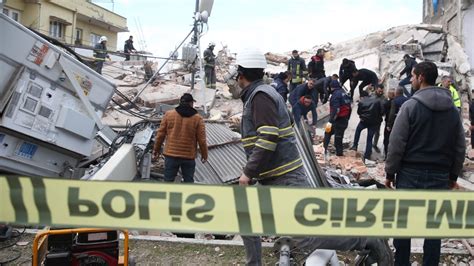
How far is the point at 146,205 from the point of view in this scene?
232cm

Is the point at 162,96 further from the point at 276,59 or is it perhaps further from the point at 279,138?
the point at 276,59

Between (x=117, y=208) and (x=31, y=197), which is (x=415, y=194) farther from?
(x=31, y=197)

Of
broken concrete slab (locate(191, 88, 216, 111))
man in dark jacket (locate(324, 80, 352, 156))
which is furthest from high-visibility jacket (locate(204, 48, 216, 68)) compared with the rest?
man in dark jacket (locate(324, 80, 352, 156))

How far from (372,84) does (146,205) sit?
10.5 meters

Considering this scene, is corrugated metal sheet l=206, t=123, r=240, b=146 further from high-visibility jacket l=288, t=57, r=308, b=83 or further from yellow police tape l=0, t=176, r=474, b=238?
yellow police tape l=0, t=176, r=474, b=238

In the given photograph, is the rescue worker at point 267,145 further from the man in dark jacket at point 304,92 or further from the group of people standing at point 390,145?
the man in dark jacket at point 304,92

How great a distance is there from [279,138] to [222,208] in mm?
1111

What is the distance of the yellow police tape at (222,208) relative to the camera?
229 centimetres

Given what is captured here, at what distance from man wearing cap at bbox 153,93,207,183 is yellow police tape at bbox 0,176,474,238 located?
3.60m

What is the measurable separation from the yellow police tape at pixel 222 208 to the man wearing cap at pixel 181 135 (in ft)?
11.8

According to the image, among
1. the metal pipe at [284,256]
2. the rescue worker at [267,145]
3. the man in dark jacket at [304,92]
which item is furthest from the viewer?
the man in dark jacket at [304,92]

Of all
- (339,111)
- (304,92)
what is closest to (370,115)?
(339,111)

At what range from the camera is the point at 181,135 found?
5.89 meters

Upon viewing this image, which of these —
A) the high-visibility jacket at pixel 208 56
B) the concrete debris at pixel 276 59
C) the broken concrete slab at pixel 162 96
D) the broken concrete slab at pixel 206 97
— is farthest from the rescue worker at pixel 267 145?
the concrete debris at pixel 276 59
